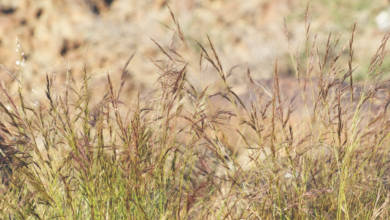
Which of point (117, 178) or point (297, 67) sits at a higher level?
point (297, 67)

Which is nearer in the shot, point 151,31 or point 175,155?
point 175,155

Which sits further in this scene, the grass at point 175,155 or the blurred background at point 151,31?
the blurred background at point 151,31

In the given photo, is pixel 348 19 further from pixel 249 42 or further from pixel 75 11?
pixel 75 11

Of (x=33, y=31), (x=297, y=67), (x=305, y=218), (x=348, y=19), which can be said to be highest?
(x=348, y=19)

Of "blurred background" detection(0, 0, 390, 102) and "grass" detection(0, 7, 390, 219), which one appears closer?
"grass" detection(0, 7, 390, 219)

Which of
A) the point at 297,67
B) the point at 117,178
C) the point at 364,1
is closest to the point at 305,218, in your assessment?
the point at 297,67

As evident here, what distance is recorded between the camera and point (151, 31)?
595 cm

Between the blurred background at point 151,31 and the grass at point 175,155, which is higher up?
the blurred background at point 151,31

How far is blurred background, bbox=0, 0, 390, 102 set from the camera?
537 cm

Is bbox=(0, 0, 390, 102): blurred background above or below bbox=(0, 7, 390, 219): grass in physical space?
above

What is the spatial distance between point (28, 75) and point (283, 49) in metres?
2.82

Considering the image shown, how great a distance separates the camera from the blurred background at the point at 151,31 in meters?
5.37

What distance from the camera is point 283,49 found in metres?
5.97

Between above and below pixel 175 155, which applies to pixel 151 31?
above
